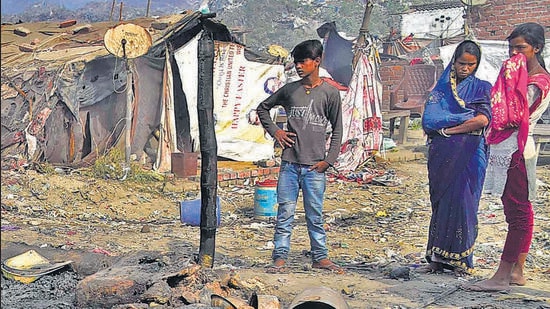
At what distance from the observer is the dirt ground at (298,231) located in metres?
4.09

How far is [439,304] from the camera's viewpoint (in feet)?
12.6

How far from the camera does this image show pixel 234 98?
11.2 m

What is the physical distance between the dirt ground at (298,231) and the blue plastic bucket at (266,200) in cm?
16

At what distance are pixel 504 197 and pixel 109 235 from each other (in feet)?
12.7

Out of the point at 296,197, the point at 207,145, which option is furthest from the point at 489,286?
the point at 207,145

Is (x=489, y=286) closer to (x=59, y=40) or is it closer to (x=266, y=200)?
(x=266, y=200)

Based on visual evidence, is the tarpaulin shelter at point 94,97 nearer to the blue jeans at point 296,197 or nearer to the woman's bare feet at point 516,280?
the blue jeans at point 296,197

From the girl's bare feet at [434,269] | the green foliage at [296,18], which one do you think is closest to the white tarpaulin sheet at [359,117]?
the girl's bare feet at [434,269]

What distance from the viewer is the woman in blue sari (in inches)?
173

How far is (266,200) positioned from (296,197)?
2.79 meters

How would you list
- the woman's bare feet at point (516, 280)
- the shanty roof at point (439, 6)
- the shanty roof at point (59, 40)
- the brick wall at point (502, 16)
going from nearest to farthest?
the woman's bare feet at point (516, 280)
the shanty roof at point (59, 40)
the brick wall at point (502, 16)
the shanty roof at point (439, 6)

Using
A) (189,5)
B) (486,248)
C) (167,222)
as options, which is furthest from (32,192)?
(486,248)

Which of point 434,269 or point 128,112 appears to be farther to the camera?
point 128,112

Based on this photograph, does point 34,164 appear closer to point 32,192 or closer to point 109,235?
Result: point 32,192
